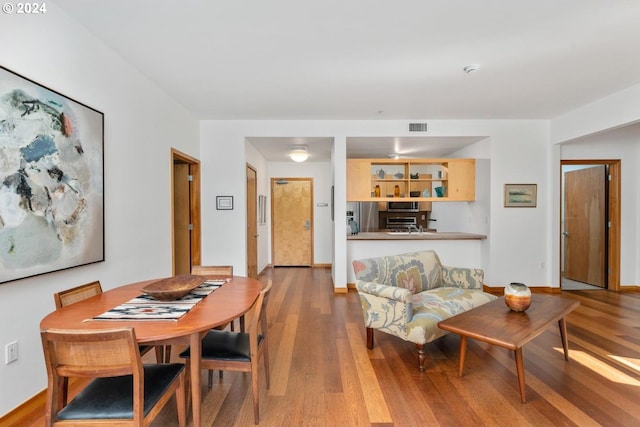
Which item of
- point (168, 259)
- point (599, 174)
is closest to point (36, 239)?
point (168, 259)

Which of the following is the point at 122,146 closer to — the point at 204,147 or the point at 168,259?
the point at 168,259

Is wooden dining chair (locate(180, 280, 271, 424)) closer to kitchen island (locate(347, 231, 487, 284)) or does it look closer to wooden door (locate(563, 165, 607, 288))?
kitchen island (locate(347, 231, 487, 284))

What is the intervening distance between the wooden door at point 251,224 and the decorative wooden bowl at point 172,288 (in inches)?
114

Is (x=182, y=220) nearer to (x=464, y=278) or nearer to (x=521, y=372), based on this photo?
(x=464, y=278)

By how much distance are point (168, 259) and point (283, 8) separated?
2.84 metres

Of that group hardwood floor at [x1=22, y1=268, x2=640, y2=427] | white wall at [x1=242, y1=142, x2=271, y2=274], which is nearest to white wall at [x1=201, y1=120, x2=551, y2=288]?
white wall at [x1=242, y1=142, x2=271, y2=274]

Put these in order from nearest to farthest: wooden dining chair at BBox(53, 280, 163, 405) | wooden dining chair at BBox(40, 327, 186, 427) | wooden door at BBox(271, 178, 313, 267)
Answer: wooden dining chair at BBox(40, 327, 186, 427)
wooden dining chair at BBox(53, 280, 163, 405)
wooden door at BBox(271, 178, 313, 267)

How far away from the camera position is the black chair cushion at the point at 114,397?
1271 mm

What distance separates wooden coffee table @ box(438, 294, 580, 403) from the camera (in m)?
1.99

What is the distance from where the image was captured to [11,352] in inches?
70.8

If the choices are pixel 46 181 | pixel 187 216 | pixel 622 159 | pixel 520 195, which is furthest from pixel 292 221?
pixel 622 159

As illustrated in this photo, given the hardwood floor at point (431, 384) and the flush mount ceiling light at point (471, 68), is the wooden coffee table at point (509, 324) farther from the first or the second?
the flush mount ceiling light at point (471, 68)

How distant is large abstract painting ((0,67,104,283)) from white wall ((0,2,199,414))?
110mm

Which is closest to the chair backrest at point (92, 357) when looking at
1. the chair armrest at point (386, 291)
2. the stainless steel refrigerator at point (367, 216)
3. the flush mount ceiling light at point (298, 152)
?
the chair armrest at point (386, 291)
